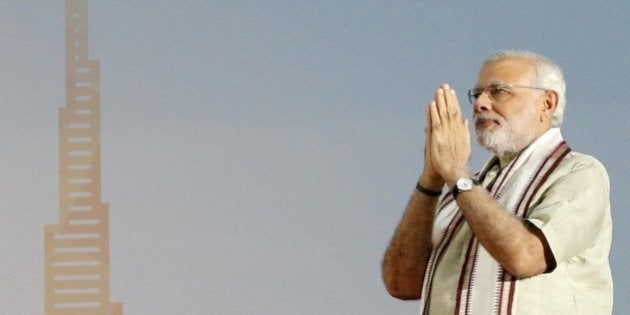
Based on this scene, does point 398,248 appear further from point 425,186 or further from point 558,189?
point 558,189

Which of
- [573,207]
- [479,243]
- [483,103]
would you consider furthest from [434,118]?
[573,207]

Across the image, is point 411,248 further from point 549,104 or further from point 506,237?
point 549,104

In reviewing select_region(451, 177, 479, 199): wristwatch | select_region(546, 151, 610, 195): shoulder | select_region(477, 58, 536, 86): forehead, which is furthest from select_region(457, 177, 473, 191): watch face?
select_region(477, 58, 536, 86): forehead

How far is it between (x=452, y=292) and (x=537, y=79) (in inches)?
29.8

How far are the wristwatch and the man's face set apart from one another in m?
0.28

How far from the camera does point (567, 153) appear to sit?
5.69 metres

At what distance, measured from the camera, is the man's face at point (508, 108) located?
565 centimetres

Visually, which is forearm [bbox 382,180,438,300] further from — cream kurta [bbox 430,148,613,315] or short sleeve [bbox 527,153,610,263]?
short sleeve [bbox 527,153,610,263]

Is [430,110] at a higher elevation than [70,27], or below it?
below

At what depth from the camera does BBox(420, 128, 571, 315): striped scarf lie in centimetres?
546

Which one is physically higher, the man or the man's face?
the man's face

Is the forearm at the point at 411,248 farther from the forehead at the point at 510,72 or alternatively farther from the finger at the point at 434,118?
the forehead at the point at 510,72

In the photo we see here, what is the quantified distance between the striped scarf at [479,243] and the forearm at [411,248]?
0.05 m

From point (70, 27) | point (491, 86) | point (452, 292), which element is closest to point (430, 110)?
point (491, 86)
